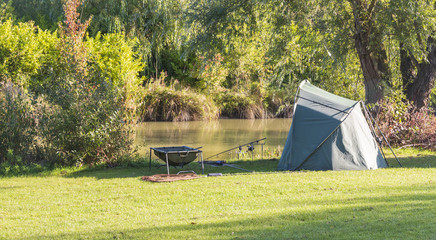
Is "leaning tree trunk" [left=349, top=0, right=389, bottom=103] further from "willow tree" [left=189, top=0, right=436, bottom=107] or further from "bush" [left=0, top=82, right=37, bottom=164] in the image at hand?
"bush" [left=0, top=82, right=37, bottom=164]

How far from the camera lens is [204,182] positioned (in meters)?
9.23

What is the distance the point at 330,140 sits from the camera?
1054 cm

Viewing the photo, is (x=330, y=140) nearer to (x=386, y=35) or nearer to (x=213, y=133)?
(x=386, y=35)

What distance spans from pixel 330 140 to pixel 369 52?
473cm

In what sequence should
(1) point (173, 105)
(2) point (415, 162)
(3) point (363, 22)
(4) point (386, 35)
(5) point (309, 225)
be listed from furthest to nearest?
(1) point (173, 105)
(3) point (363, 22)
(4) point (386, 35)
(2) point (415, 162)
(5) point (309, 225)

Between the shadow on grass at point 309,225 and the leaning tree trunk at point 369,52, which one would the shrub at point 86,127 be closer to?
the shadow on grass at point 309,225

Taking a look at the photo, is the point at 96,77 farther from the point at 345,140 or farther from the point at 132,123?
the point at 345,140

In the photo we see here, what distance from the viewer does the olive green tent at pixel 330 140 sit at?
415 inches

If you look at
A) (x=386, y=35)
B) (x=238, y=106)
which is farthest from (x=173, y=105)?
(x=386, y=35)

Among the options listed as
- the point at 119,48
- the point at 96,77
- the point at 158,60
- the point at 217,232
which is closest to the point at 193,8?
the point at 96,77

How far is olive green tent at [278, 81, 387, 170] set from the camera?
1053cm

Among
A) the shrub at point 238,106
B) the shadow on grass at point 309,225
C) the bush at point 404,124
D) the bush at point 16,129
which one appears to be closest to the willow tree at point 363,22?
the bush at point 404,124

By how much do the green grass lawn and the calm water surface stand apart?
6.52 meters

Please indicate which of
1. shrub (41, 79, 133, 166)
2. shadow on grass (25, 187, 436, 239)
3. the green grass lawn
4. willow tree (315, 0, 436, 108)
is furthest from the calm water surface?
shadow on grass (25, 187, 436, 239)
